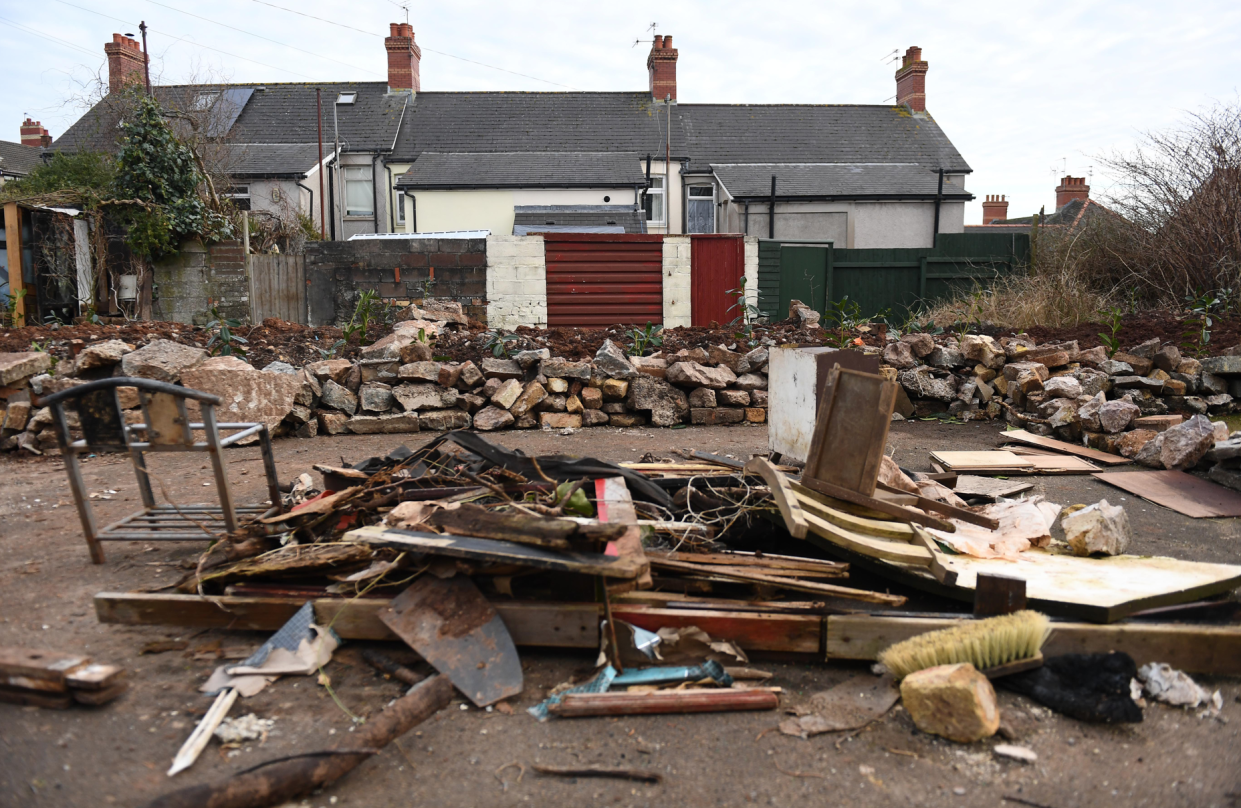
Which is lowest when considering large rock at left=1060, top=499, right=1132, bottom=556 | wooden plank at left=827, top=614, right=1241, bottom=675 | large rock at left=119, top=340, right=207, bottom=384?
wooden plank at left=827, top=614, right=1241, bottom=675

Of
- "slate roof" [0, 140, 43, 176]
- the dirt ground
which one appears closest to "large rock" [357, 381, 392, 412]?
the dirt ground

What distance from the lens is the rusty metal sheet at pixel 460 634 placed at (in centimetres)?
254

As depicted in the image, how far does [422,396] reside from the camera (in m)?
7.81

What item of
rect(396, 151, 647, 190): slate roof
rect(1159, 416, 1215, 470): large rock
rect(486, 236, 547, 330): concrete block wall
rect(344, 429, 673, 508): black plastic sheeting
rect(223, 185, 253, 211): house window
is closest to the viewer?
rect(344, 429, 673, 508): black plastic sheeting

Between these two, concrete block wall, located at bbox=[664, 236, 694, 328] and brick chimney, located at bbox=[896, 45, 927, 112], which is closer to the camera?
concrete block wall, located at bbox=[664, 236, 694, 328]

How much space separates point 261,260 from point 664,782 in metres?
11.8

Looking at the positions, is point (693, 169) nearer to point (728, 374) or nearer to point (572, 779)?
point (728, 374)

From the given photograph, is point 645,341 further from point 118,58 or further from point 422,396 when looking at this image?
point 118,58

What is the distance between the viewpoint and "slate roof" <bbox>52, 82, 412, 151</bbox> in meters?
22.2

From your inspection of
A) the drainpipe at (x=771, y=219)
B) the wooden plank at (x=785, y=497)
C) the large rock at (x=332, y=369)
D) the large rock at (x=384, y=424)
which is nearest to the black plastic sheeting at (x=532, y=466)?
the wooden plank at (x=785, y=497)

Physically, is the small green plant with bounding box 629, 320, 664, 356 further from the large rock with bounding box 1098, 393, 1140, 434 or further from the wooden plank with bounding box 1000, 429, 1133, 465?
the large rock with bounding box 1098, 393, 1140, 434

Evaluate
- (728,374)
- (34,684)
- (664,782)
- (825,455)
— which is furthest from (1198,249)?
(34,684)

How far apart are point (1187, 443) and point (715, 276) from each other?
26.0 ft

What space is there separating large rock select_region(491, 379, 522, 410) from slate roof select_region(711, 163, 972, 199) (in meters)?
14.1
